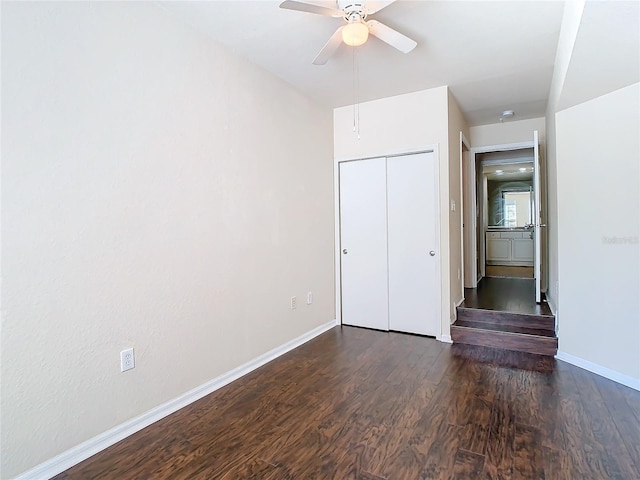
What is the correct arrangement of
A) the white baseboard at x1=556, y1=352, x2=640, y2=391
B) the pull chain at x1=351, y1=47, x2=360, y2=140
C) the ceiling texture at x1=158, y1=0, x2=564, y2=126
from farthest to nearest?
1. the pull chain at x1=351, y1=47, x2=360, y2=140
2. the white baseboard at x1=556, y1=352, x2=640, y2=391
3. the ceiling texture at x1=158, y1=0, x2=564, y2=126

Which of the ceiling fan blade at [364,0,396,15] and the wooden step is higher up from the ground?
the ceiling fan blade at [364,0,396,15]

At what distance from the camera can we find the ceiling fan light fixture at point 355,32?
6.73ft

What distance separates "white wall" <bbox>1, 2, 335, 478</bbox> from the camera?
63.4 inches

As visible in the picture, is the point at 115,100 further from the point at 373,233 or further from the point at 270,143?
the point at 373,233

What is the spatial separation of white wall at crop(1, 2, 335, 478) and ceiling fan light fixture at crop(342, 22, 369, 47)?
1085 millimetres

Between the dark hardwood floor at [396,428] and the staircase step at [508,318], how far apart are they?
462 mm

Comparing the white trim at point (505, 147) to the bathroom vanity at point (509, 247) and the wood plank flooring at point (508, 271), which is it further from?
the bathroom vanity at point (509, 247)

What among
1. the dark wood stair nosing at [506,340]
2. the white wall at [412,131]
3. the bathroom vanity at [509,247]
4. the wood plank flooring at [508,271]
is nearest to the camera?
the dark wood stair nosing at [506,340]

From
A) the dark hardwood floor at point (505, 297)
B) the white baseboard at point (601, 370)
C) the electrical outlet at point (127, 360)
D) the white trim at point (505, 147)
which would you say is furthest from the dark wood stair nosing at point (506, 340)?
the electrical outlet at point (127, 360)

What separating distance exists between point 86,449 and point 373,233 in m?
3.15

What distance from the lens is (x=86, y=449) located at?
5.99ft

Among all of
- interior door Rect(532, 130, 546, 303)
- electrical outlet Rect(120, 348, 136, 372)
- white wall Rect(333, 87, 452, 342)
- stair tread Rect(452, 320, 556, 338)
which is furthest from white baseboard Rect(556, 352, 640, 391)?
electrical outlet Rect(120, 348, 136, 372)

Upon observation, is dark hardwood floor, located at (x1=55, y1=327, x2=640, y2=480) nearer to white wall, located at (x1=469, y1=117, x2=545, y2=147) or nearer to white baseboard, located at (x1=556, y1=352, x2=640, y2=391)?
white baseboard, located at (x1=556, y1=352, x2=640, y2=391)

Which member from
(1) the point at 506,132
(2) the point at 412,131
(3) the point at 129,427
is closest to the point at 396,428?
(3) the point at 129,427
